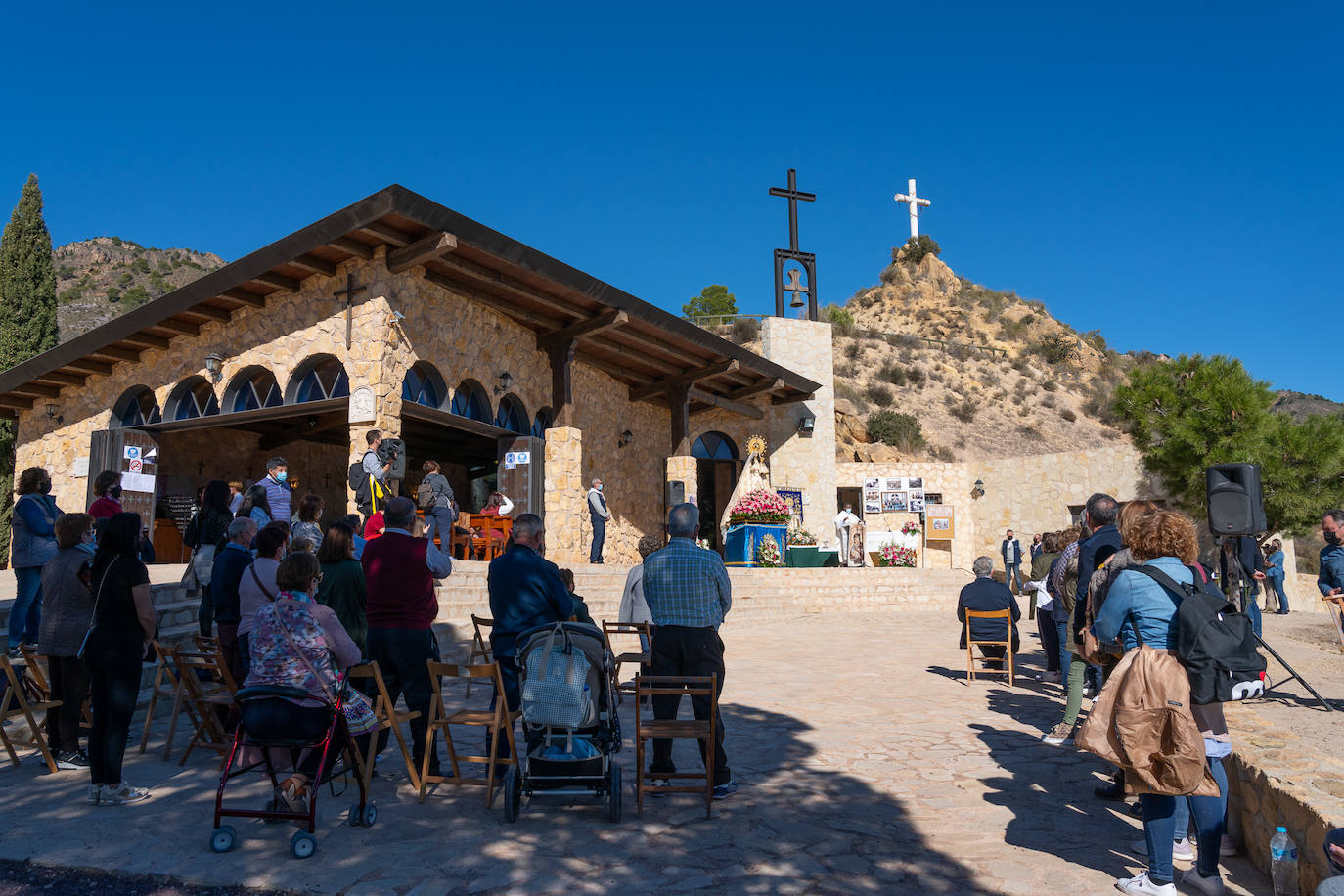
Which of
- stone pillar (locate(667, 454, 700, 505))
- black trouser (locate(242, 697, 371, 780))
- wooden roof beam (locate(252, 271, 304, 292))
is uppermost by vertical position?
wooden roof beam (locate(252, 271, 304, 292))

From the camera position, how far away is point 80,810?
4020mm

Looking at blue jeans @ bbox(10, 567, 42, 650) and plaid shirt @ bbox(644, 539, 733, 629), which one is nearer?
plaid shirt @ bbox(644, 539, 733, 629)

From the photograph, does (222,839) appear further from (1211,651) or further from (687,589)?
(1211,651)

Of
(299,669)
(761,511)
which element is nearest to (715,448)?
(761,511)

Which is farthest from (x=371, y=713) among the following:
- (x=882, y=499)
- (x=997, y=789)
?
(x=882, y=499)

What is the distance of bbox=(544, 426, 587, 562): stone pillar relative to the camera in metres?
14.0

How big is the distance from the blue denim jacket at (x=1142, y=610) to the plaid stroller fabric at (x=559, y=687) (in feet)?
7.02

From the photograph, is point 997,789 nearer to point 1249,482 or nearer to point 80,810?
point 1249,482

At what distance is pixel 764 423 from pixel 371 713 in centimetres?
1650

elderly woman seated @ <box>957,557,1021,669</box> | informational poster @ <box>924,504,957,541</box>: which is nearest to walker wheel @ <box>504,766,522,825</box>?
elderly woman seated @ <box>957,557,1021,669</box>

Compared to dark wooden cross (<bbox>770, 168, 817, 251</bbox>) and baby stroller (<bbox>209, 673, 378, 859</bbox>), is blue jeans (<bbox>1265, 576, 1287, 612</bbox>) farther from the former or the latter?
baby stroller (<bbox>209, 673, 378, 859</bbox>)

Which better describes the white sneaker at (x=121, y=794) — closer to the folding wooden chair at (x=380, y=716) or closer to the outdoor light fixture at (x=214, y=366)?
the folding wooden chair at (x=380, y=716)

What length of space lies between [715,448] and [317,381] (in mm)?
9686

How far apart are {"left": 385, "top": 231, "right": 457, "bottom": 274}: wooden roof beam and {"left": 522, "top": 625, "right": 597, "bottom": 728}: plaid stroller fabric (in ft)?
25.7
